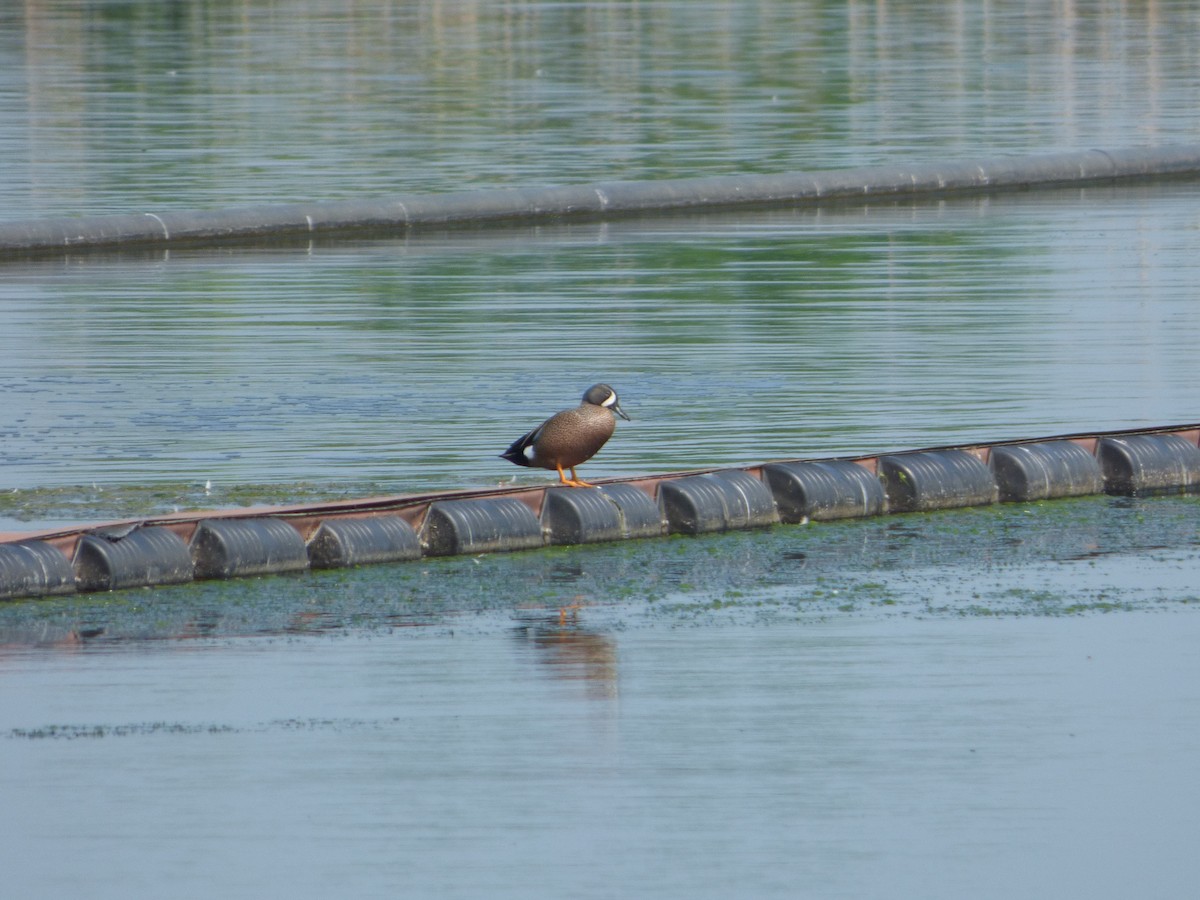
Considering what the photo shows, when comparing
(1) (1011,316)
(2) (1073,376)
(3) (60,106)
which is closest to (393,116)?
(3) (60,106)

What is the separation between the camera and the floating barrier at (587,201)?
19891mm

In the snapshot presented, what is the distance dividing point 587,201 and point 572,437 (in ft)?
38.4

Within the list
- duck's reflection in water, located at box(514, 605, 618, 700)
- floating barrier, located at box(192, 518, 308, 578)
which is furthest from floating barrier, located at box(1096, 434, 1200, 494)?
floating barrier, located at box(192, 518, 308, 578)

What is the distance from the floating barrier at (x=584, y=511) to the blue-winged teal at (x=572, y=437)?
16cm

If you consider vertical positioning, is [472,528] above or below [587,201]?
below

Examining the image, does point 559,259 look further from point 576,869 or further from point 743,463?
point 576,869

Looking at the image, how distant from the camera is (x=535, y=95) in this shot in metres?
32.1

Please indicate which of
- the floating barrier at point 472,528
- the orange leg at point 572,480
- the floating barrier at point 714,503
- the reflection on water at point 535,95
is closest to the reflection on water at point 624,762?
the floating barrier at point 472,528

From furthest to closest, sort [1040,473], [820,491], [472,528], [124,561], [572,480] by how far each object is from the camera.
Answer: [1040,473] < [820,491] < [572,480] < [472,528] < [124,561]

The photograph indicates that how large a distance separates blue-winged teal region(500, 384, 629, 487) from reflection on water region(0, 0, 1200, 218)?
11.6 metres

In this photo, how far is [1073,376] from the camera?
45.0 ft

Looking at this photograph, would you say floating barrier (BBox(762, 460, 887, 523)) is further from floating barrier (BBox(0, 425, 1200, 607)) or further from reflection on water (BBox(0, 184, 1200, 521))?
reflection on water (BBox(0, 184, 1200, 521))

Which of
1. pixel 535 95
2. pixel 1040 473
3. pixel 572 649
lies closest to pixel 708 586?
pixel 572 649

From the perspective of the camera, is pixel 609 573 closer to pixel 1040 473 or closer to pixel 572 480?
pixel 572 480
